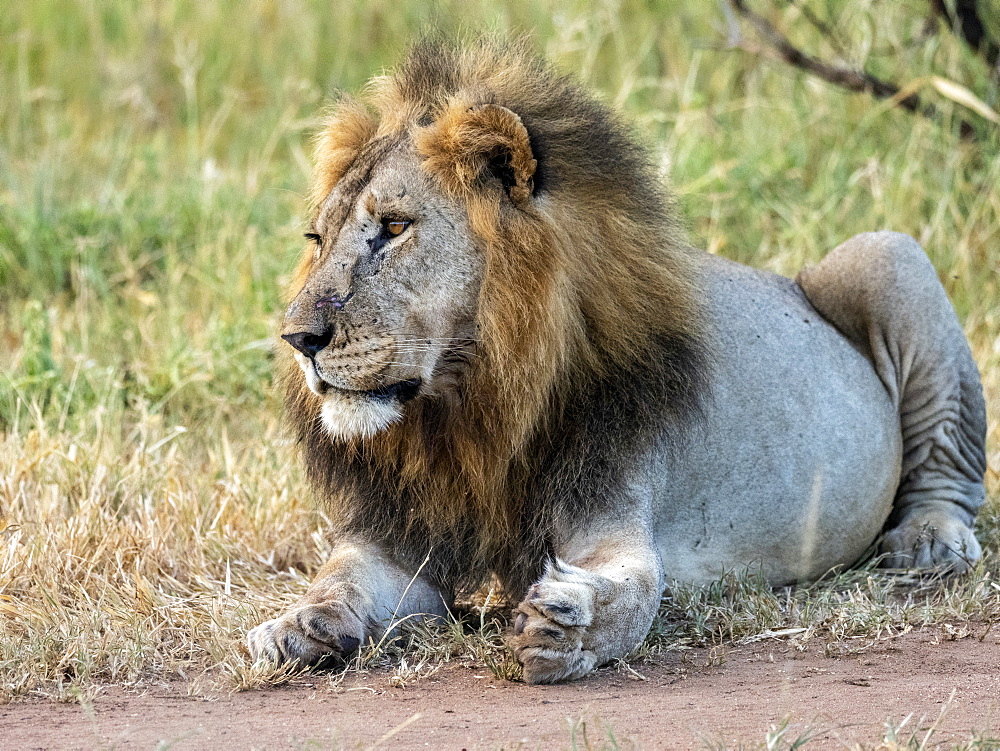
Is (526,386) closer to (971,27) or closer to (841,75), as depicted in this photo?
(841,75)

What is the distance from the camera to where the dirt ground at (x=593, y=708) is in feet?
9.18

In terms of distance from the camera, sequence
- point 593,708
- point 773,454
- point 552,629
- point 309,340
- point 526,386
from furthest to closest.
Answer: point 773,454
point 526,386
point 309,340
point 552,629
point 593,708

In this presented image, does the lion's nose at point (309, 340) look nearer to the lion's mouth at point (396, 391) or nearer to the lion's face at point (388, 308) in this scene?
the lion's face at point (388, 308)

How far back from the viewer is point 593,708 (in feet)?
9.87

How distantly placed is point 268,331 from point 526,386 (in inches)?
106

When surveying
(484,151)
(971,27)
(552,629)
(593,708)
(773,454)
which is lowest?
(593,708)

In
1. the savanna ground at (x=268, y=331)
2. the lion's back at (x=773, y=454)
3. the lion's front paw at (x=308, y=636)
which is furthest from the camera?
the lion's back at (x=773, y=454)

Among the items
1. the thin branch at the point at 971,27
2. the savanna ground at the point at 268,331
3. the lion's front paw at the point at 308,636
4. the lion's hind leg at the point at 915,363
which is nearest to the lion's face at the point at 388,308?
the lion's front paw at the point at 308,636

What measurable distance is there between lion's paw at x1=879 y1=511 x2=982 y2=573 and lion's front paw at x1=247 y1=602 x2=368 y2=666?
70.5 inches

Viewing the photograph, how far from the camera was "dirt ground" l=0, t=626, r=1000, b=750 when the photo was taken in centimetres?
280

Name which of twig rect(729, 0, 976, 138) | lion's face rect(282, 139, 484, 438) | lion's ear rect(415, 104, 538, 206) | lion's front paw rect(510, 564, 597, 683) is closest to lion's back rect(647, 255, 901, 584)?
lion's front paw rect(510, 564, 597, 683)

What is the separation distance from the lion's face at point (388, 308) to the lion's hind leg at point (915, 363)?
1728 millimetres

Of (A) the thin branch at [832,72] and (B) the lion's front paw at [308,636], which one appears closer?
(B) the lion's front paw at [308,636]

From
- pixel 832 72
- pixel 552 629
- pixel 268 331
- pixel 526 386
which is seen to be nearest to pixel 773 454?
pixel 526 386
